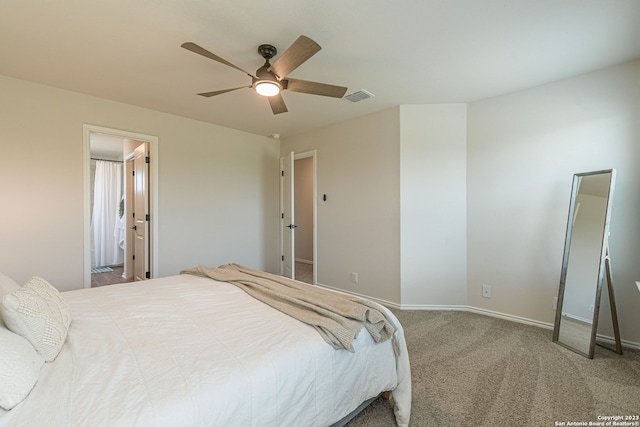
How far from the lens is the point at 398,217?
352 cm

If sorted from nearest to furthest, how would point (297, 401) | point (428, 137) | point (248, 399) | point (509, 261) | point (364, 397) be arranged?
point (248, 399)
point (297, 401)
point (364, 397)
point (509, 261)
point (428, 137)

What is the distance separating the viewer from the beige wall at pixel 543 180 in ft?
8.22

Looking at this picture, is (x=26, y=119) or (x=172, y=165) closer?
(x=26, y=119)

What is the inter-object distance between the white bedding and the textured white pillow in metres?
0.06

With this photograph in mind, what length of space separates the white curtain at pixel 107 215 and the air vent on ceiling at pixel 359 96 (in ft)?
17.5

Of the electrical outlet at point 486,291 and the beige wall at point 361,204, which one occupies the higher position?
the beige wall at point 361,204

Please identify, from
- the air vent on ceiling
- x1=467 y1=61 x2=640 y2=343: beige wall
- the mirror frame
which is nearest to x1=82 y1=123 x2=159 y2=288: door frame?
the air vent on ceiling

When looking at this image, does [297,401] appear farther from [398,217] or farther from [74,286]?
[74,286]

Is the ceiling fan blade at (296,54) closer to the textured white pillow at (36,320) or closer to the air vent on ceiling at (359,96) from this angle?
the air vent on ceiling at (359,96)

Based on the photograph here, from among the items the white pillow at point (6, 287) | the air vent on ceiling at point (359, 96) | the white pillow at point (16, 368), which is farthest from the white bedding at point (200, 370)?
the air vent on ceiling at point (359, 96)

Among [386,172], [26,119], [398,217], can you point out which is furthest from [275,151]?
[26,119]

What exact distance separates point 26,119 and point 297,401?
3.67 meters

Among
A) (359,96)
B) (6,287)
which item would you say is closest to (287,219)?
(359,96)

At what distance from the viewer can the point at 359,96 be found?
10.3 feet
